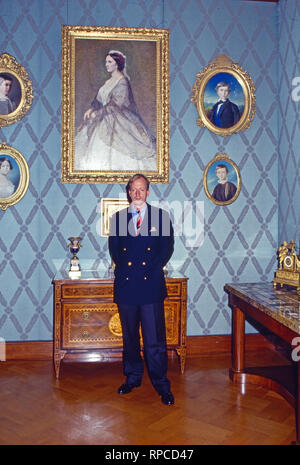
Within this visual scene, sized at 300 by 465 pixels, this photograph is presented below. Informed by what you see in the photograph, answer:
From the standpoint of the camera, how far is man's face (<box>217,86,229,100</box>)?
4.84 m

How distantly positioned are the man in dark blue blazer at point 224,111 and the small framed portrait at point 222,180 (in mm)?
386

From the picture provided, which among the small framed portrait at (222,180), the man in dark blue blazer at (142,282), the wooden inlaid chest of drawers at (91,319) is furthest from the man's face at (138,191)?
the small framed portrait at (222,180)

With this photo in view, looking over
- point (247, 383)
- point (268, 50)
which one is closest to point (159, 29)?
point (268, 50)

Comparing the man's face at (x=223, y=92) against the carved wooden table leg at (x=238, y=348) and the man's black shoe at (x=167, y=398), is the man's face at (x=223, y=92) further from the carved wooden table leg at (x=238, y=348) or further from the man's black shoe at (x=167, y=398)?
the man's black shoe at (x=167, y=398)

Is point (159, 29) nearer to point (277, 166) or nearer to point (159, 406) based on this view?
point (277, 166)

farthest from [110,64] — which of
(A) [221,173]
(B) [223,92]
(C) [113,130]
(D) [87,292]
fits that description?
(D) [87,292]

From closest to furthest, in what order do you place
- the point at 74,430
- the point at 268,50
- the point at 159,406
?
the point at 74,430
the point at 159,406
the point at 268,50

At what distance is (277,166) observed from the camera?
4949 millimetres

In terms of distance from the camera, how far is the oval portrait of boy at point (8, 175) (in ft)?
14.9

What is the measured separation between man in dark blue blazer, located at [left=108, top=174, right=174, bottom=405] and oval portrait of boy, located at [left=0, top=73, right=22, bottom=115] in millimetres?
1971

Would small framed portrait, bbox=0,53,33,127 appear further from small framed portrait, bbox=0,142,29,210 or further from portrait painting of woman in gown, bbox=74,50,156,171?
portrait painting of woman in gown, bbox=74,50,156,171

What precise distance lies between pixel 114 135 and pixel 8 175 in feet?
4.26

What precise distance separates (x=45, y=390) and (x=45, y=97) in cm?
317

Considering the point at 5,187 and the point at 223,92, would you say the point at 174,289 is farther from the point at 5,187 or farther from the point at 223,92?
the point at 223,92
